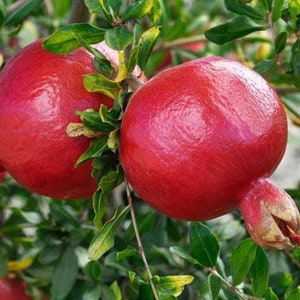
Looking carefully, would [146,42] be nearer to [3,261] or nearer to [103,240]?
[103,240]

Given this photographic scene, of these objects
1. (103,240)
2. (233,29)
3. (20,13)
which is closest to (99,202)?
(103,240)

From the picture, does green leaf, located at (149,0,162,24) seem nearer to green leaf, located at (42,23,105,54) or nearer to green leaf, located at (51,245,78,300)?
green leaf, located at (42,23,105,54)

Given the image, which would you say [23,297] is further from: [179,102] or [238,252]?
[179,102]

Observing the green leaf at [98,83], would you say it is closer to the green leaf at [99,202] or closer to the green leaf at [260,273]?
the green leaf at [99,202]

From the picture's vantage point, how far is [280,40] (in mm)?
942

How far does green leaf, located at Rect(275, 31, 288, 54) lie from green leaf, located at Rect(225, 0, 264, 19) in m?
0.03

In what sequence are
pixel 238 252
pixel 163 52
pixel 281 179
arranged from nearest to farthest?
pixel 238 252 → pixel 163 52 → pixel 281 179

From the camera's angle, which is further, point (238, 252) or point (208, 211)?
point (238, 252)

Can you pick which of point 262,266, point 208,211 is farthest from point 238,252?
point 208,211

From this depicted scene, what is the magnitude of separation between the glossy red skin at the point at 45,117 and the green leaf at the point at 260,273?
0.74 ft

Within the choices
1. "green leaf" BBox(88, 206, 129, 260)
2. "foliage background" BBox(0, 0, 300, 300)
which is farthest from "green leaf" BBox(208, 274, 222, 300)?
"green leaf" BBox(88, 206, 129, 260)

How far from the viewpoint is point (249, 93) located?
750mm

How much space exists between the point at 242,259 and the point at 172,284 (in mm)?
112

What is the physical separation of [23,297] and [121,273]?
0.64ft
